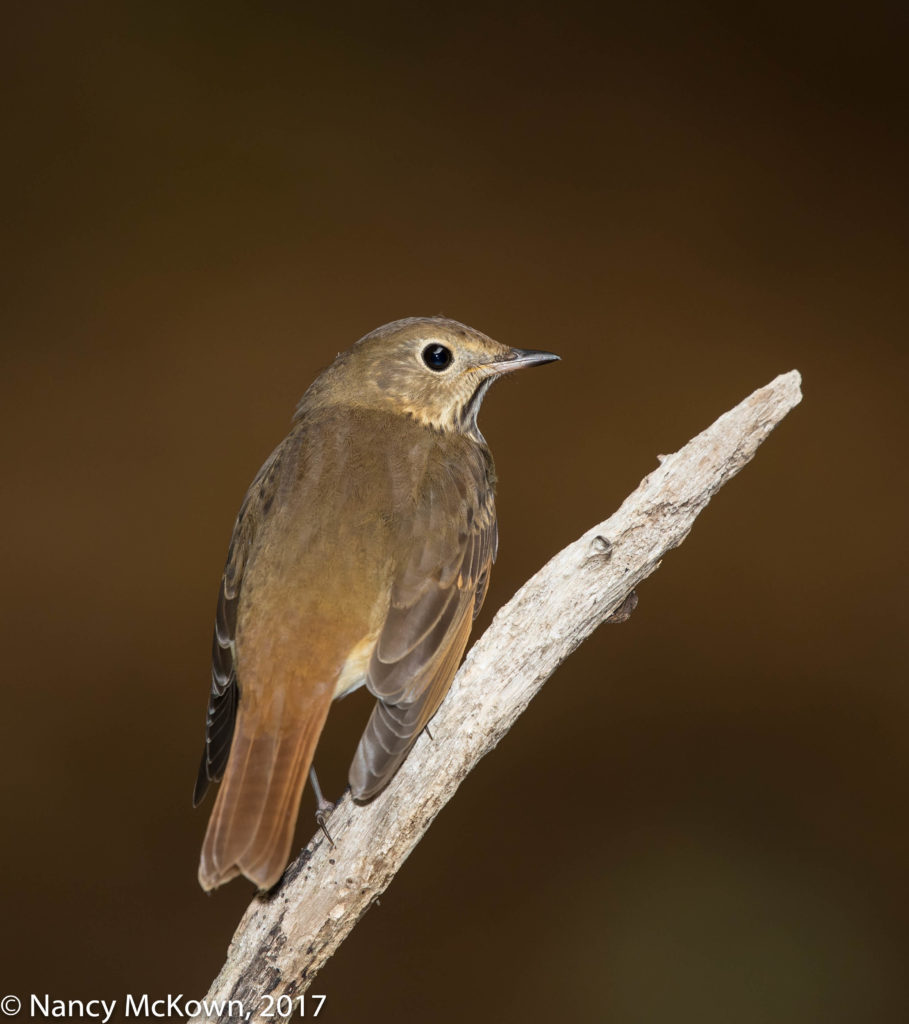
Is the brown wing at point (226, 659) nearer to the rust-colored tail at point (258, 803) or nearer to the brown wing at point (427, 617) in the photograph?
the rust-colored tail at point (258, 803)

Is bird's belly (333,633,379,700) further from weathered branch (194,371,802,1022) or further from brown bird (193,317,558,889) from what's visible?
weathered branch (194,371,802,1022)

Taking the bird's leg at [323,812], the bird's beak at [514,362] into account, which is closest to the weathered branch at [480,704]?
the bird's leg at [323,812]

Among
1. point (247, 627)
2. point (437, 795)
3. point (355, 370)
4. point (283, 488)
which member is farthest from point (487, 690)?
point (355, 370)


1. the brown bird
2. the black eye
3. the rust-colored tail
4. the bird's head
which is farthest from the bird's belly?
the black eye

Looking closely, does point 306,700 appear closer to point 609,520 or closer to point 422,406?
point 609,520

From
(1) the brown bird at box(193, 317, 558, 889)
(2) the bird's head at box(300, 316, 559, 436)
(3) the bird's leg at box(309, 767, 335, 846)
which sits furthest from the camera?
(2) the bird's head at box(300, 316, 559, 436)

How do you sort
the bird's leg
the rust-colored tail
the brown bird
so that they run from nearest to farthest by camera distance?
the rust-colored tail → the brown bird → the bird's leg
